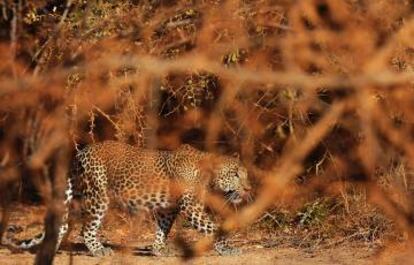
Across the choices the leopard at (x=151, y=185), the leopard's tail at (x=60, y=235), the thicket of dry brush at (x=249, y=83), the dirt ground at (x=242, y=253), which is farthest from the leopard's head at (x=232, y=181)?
the leopard's tail at (x=60, y=235)

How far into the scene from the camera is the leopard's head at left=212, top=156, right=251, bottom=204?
422 inches

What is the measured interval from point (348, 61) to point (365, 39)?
0.12 meters

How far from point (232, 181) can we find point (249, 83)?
22.1ft

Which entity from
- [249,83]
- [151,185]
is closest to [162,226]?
[151,185]

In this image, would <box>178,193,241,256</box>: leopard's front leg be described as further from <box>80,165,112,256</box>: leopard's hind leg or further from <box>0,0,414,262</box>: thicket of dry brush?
<box>80,165,112,256</box>: leopard's hind leg

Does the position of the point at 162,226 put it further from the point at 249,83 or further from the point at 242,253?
the point at 249,83

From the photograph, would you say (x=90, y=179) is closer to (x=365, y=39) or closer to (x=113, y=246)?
(x=113, y=246)

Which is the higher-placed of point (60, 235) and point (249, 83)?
point (249, 83)

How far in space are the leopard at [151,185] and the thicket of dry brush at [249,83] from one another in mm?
365

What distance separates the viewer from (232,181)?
1076 centimetres

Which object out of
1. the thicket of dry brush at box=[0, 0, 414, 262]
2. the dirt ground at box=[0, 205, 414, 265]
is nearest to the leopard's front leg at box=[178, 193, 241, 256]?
the dirt ground at box=[0, 205, 414, 265]

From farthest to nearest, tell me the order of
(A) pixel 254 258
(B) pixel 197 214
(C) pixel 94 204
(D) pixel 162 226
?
(D) pixel 162 226
(C) pixel 94 204
(B) pixel 197 214
(A) pixel 254 258


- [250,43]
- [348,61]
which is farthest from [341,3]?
[250,43]

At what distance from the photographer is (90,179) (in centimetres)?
1104
